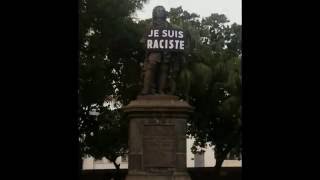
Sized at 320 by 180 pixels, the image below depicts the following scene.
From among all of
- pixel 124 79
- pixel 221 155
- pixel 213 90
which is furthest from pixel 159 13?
pixel 221 155

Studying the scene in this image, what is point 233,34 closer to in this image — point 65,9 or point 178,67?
point 178,67

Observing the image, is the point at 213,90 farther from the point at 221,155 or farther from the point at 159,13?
the point at 159,13

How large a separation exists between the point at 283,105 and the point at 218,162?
25387mm

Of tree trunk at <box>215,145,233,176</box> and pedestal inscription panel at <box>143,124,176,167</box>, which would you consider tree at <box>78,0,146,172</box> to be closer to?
tree trunk at <box>215,145,233,176</box>

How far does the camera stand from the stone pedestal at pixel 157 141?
554 inches

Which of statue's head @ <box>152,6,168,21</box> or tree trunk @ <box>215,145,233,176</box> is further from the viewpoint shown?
tree trunk @ <box>215,145,233,176</box>

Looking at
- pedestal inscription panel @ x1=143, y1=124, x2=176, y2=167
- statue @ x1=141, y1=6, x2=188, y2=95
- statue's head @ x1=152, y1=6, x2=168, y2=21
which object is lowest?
pedestal inscription panel @ x1=143, y1=124, x2=176, y2=167

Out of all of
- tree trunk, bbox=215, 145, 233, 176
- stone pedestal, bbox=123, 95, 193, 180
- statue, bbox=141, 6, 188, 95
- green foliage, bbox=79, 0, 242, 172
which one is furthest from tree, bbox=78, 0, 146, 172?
stone pedestal, bbox=123, 95, 193, 180

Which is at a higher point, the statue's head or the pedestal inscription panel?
the statue's head

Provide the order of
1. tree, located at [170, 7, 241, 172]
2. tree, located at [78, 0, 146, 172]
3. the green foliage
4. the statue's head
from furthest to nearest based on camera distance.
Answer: tree, located at [170, 7, 241, 172]
the green foliage
tree, located at [78, 0, 146, 172]
the statue's head

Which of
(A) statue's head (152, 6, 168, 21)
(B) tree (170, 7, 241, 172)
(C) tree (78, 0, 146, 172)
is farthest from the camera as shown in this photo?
(B) tree (170, 7, 241, 172)

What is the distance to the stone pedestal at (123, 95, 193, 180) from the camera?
14.1m

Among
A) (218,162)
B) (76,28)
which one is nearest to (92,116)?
(218,162)

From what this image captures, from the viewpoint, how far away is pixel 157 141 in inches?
557
